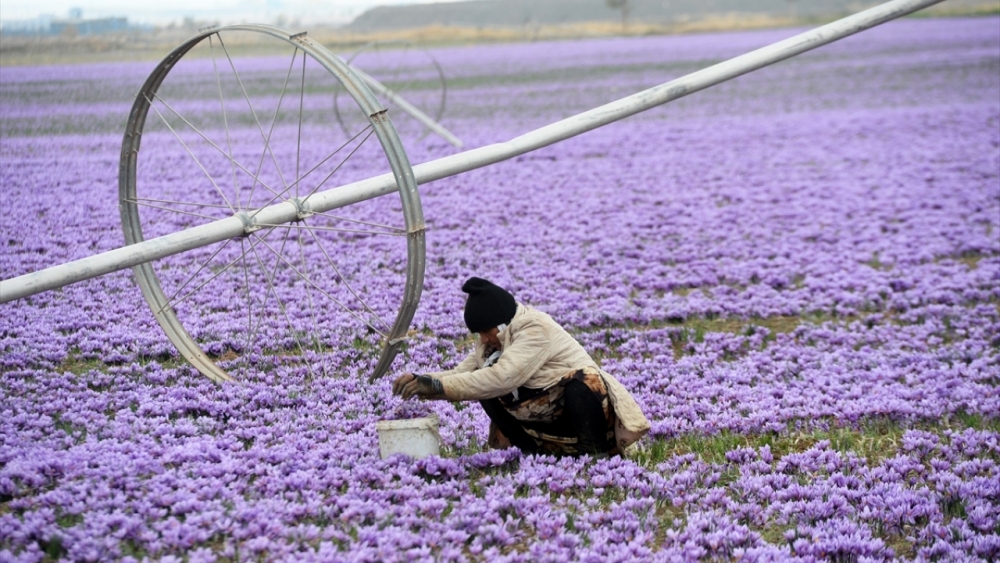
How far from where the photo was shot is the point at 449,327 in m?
8.61

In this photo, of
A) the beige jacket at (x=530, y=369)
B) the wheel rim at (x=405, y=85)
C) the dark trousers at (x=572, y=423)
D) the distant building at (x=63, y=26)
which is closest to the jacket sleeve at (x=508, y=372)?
the beige jacket at (x=530, y=369)

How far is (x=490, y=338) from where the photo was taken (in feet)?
18.3

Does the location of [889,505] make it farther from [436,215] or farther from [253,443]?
[436,215]

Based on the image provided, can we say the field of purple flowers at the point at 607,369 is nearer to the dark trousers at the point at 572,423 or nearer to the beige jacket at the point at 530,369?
the dark trousers at the point at 572,423

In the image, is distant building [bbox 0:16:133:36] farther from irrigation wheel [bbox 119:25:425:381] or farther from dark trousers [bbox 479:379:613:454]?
dark trousers [bbox 479:379:613:454]

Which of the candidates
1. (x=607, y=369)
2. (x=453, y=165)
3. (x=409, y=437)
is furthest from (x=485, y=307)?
(x=607, y=369)

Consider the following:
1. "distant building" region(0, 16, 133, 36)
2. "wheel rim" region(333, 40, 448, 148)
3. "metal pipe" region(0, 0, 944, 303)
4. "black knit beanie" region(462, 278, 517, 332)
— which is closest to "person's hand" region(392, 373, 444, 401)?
"black knit beanie" region(462, 278, 517, 332)

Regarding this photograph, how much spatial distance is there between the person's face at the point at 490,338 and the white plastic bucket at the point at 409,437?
509 millimetres

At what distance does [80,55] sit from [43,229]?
6.11m

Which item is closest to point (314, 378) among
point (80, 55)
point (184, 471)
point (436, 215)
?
point (184, 471)

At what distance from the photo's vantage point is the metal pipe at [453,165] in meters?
5.77

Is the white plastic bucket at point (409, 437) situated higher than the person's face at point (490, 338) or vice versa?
the person's face at point (490, 338)

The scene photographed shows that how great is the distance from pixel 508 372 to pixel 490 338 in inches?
12.0

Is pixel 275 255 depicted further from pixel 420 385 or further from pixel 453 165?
pixel 420 385
